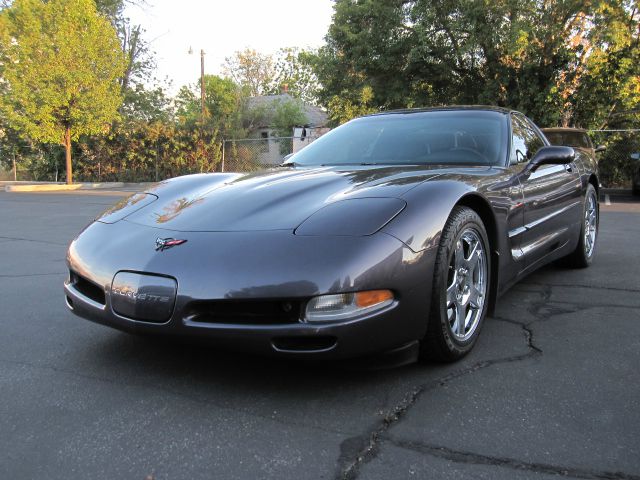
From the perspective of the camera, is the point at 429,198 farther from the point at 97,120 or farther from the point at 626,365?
the point at 97,120

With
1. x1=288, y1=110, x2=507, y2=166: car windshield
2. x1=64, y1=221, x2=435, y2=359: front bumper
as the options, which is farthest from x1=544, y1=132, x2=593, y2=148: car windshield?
x1=64, y1=221, x2=435, y2=359: front bumper

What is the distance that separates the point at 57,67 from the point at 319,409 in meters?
18.8

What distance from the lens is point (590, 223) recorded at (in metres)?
5.32

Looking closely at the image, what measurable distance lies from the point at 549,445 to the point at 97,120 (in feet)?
65.5

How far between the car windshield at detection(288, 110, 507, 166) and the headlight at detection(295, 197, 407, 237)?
1076mm

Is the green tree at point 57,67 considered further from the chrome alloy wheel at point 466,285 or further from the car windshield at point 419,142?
the chrome alloy wheel at point 466,285

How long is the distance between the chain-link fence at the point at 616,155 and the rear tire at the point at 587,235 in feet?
35.3

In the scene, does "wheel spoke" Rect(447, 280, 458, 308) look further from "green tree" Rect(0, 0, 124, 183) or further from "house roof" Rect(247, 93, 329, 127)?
"house roof" Rect(247, 93, 329, 127)

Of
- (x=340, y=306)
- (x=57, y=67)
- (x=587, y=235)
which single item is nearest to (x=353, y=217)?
(x=340, y=306)

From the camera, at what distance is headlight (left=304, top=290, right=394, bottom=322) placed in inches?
85.2

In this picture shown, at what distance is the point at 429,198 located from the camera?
2.56 meters

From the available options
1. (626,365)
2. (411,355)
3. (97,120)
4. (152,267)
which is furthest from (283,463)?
(97,120)

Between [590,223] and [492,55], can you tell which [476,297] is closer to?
[590,223]

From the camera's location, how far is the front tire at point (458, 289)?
97.8 inches
